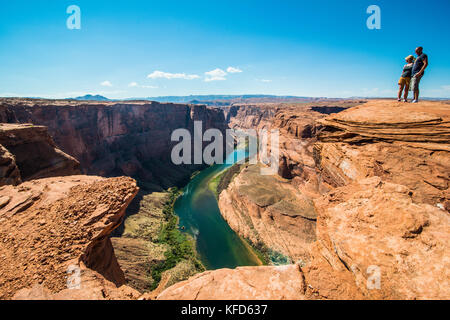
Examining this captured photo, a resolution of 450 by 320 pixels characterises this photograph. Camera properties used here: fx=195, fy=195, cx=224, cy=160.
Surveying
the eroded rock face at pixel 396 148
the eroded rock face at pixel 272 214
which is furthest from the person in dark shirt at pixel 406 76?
the eroded rock face at pixel 272 214

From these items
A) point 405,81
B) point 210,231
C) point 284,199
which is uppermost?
point 405,81

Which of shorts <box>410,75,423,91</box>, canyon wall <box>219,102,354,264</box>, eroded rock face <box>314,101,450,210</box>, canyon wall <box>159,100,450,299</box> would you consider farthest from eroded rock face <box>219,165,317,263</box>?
shorts <box>410,75,423,91</box>

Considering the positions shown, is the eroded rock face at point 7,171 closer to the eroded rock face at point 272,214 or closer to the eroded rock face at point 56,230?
the eroded rock face at point 56,230

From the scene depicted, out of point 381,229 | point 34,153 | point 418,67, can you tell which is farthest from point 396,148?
point 34,153

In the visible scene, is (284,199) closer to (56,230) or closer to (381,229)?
(381,229)
